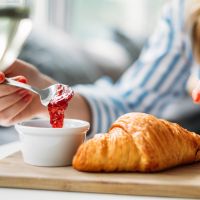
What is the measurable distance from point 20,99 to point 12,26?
317 mm

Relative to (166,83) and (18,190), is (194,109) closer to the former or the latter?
(166,83)

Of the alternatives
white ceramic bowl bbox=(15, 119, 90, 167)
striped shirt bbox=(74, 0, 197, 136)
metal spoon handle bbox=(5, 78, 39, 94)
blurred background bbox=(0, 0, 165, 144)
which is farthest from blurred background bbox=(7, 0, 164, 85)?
white ceramic bowl bbox=(15, 119, 90, 167)

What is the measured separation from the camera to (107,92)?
71.4 inches

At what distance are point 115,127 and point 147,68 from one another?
113 centimetres

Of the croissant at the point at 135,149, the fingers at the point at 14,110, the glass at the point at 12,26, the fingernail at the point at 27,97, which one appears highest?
the glass at the point at 12,26

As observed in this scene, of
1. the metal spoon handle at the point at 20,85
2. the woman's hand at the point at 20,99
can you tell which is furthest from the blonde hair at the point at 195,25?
the metal spoon handle at the point at 20,85

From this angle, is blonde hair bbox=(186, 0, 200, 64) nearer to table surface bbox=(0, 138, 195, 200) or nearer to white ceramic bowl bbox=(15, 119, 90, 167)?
white ceramic bowl bbox=(15, 119, 90, 167)

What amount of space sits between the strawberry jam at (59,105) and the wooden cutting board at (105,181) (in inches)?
3.9

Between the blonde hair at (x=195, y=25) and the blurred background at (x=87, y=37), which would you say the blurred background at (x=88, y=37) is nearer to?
the blurred background at (x=87, y=37)

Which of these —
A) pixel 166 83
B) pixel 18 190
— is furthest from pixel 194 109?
pixel 18 190

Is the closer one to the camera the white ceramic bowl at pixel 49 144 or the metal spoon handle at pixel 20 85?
the white ceramic bowl at pixel 49 144

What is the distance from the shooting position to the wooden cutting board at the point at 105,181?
2.23 feet

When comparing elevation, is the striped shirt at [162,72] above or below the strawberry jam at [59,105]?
below

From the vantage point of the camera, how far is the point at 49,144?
78 centimetres
